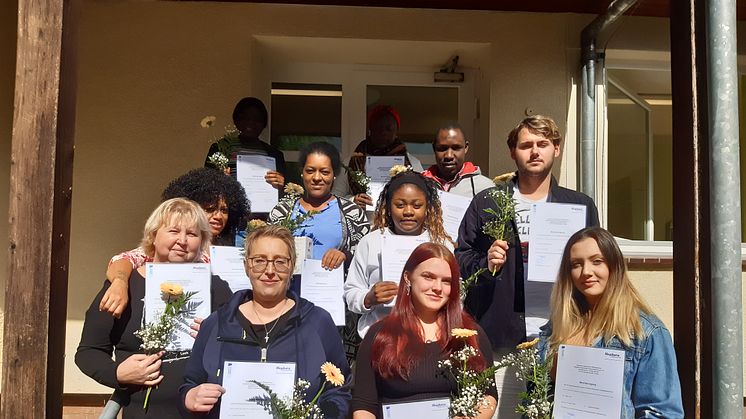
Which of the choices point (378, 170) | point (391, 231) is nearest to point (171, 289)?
point (391, 231)

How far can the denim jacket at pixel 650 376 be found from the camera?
3.04m

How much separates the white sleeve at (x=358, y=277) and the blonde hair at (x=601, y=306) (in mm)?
1008

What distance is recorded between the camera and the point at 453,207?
174 inches

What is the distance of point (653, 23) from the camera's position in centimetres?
642

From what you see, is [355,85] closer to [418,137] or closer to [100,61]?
[418,137]

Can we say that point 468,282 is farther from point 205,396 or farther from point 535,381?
point 205,396

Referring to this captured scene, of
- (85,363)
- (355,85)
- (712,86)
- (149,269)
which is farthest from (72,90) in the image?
(355,85)

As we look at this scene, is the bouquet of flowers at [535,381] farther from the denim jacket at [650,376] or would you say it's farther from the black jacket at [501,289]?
the black jacket at [501,289]

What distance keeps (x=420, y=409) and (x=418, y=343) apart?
0.29 meters

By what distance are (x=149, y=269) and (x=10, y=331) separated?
2.04 ft

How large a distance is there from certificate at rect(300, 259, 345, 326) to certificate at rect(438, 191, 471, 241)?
0.75m

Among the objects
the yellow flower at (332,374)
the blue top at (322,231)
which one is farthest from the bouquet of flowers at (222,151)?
the yellow flower at (332,374)

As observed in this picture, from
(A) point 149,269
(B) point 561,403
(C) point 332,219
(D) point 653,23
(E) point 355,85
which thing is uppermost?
(D) point 653,23

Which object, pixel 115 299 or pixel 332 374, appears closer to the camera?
pixel 332 374
